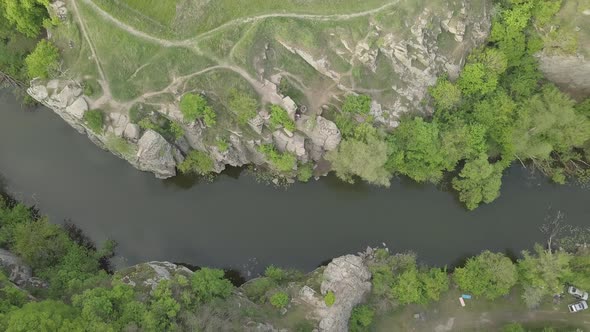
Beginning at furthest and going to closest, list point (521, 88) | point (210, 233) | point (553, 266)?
point (210, 233) < point (521, 88) < point (553, 266)

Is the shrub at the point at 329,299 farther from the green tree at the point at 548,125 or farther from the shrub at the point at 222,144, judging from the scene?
the green tree at the point at 548,125

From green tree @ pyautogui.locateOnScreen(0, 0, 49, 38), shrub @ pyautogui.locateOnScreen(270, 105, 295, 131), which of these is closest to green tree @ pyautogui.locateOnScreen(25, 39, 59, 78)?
green tree @ pyautogui.locateOnScreen(0, 0, 49, 38)

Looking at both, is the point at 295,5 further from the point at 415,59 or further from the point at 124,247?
the point at 124,247

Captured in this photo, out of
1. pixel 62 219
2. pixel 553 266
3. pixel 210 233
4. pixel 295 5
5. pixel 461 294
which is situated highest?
pixel 295 5

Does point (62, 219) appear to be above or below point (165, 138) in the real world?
below

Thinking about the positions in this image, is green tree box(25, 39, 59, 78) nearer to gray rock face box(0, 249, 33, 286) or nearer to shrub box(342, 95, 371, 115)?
gray rock face box(0, 249, 33, 286)

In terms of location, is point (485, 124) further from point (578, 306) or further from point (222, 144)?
point (222, 144)

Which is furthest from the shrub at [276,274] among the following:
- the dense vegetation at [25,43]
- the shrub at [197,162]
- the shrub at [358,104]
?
the dense vegetation at [25,43]

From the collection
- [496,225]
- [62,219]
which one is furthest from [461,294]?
[62,219]
